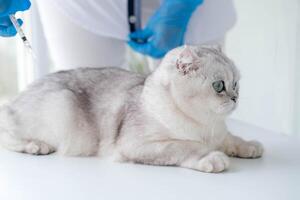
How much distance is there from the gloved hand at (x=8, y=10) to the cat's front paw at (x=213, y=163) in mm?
672

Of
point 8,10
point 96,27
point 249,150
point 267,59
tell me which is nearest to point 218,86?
point 249,150

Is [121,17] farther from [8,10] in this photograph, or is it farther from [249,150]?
[249,150]

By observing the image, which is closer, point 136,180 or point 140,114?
point 136,180

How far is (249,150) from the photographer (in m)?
1.29

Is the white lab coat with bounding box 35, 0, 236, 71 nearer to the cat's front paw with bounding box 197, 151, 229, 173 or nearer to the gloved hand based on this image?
the gloved hand

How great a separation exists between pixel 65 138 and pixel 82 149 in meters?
0.06

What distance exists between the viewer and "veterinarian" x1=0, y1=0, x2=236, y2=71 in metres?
1.75

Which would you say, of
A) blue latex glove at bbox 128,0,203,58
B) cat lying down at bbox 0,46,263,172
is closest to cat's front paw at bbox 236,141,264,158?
cat lying down at bbox 0,46,263,172

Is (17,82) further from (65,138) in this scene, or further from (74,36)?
(65,138)

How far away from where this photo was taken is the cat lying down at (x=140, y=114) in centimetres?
118

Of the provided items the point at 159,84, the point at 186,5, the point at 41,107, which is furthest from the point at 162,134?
the point at 186,5

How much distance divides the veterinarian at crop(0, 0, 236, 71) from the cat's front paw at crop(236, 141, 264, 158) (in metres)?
0.62

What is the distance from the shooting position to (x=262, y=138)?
1578mm

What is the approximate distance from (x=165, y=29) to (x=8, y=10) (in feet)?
2.06
